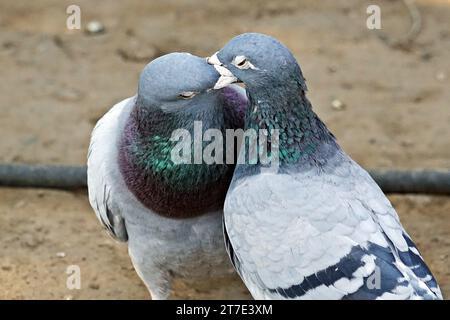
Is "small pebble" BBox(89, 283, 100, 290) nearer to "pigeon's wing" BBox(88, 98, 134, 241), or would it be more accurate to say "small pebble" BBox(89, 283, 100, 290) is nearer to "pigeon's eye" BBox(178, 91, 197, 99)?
"pigeon's wing" BBox(88, 98, 134, 241)

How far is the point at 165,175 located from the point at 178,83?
485 millimetres

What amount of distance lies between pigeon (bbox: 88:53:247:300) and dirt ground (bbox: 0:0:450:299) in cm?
63

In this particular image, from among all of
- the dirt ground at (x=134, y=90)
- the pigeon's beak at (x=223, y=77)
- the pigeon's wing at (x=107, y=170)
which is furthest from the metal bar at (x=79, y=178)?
the pigeon's beak at (x=223, y=77)

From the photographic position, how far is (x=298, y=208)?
Answer: 11.7 ft

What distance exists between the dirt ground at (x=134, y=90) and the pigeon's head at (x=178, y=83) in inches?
54.9

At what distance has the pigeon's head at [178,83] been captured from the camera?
3545mm

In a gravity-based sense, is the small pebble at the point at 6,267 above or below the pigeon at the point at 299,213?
below

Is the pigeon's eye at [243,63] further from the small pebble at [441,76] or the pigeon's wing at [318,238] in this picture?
the small pebble at [441,76]

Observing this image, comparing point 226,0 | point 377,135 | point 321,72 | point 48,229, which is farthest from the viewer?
point 226,0

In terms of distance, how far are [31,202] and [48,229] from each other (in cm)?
32

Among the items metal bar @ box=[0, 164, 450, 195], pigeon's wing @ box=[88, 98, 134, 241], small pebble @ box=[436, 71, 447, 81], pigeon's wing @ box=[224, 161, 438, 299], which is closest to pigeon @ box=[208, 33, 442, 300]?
pigeon's wing @ box=[224, 161, 438, 299]
